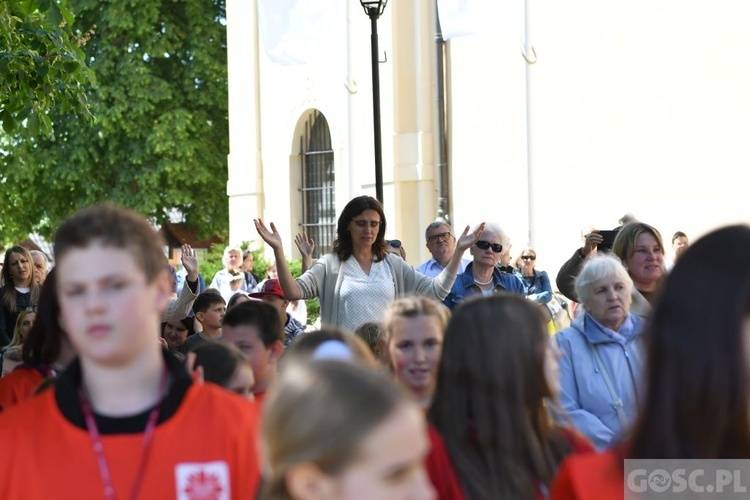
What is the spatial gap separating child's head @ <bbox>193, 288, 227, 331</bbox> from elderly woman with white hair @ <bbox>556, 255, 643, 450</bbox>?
322 cm

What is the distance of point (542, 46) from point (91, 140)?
1650cm

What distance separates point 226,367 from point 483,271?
4108mm

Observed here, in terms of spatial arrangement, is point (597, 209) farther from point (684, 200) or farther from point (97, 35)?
point (97, 35)

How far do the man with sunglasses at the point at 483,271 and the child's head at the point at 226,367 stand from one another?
3.79 m

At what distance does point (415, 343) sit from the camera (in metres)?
4.29

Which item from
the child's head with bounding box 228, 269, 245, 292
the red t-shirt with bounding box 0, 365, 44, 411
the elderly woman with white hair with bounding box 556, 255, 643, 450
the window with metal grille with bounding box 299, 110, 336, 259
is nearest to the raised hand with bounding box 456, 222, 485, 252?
the elderly woman with white hair with bounding box 556, 255, 643, 450

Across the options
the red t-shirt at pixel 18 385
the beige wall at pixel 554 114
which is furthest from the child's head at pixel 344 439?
the beige wall at pixel 554 114

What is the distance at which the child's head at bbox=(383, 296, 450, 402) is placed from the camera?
167 inches

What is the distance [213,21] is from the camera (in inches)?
1305

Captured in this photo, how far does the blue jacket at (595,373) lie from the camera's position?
5586 millimetres

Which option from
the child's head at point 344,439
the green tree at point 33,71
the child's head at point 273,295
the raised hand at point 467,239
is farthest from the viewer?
the green tree at point 33,71

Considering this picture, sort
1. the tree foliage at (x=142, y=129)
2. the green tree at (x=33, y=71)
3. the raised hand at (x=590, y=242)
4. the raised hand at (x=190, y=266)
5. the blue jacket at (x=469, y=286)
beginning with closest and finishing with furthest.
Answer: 1. the raised hand at (x=190, y=266)
2. the blue jacket at (x=469, y=286)
3. the raised hand at (x=590, y=242)
4. the green tree at (x=33, y=71)
5. the tree foliage at (x=142, y=129)

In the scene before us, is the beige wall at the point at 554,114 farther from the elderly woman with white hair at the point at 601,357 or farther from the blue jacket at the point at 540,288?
the elderly woman with white hair at the point at 601,357

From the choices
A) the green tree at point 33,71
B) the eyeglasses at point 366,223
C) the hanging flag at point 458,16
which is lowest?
the eyeglasses at point 366,223
